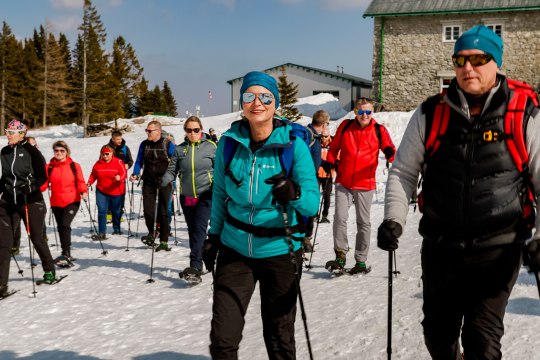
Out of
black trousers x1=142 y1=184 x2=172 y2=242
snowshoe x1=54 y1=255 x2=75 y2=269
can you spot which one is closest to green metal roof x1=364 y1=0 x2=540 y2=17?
black trousers x1=142 y1=184 x2=172 y2=242

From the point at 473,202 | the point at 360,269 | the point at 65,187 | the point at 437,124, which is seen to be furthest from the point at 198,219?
the point at 473,202

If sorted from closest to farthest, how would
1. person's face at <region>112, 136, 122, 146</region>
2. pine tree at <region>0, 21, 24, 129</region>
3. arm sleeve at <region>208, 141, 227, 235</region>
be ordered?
arm sleeve at <region>208, 141, 227, 235</region>
person's face at <region>112, 136, 122, 146</region>
pine tree at <region>0, 21, 24, 129</region>

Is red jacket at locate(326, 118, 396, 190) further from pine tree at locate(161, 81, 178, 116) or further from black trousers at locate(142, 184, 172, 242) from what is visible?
pine tree at locate(161, 81, 178, 116)

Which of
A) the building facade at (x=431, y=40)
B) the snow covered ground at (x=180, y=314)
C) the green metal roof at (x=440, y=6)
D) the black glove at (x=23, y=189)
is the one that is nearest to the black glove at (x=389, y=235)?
the snow covered ground at (x=180, y=314)

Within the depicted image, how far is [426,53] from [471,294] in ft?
101

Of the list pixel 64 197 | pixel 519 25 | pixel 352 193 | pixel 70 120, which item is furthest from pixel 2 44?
pixel 352 193

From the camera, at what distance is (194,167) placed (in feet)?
24.2

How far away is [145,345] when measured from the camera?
5.06 metres

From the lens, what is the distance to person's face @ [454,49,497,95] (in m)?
2.74

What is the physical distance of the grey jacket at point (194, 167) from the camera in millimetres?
7250

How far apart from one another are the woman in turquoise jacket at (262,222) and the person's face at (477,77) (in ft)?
3.56

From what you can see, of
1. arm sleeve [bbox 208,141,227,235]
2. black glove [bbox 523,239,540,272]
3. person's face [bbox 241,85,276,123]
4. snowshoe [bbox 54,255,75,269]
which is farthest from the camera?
snowshoe [bbox 54,255,75,269]

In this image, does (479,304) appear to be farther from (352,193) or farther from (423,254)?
(352,193)

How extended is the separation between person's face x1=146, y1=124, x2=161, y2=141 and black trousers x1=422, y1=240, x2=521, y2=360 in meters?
7.49
